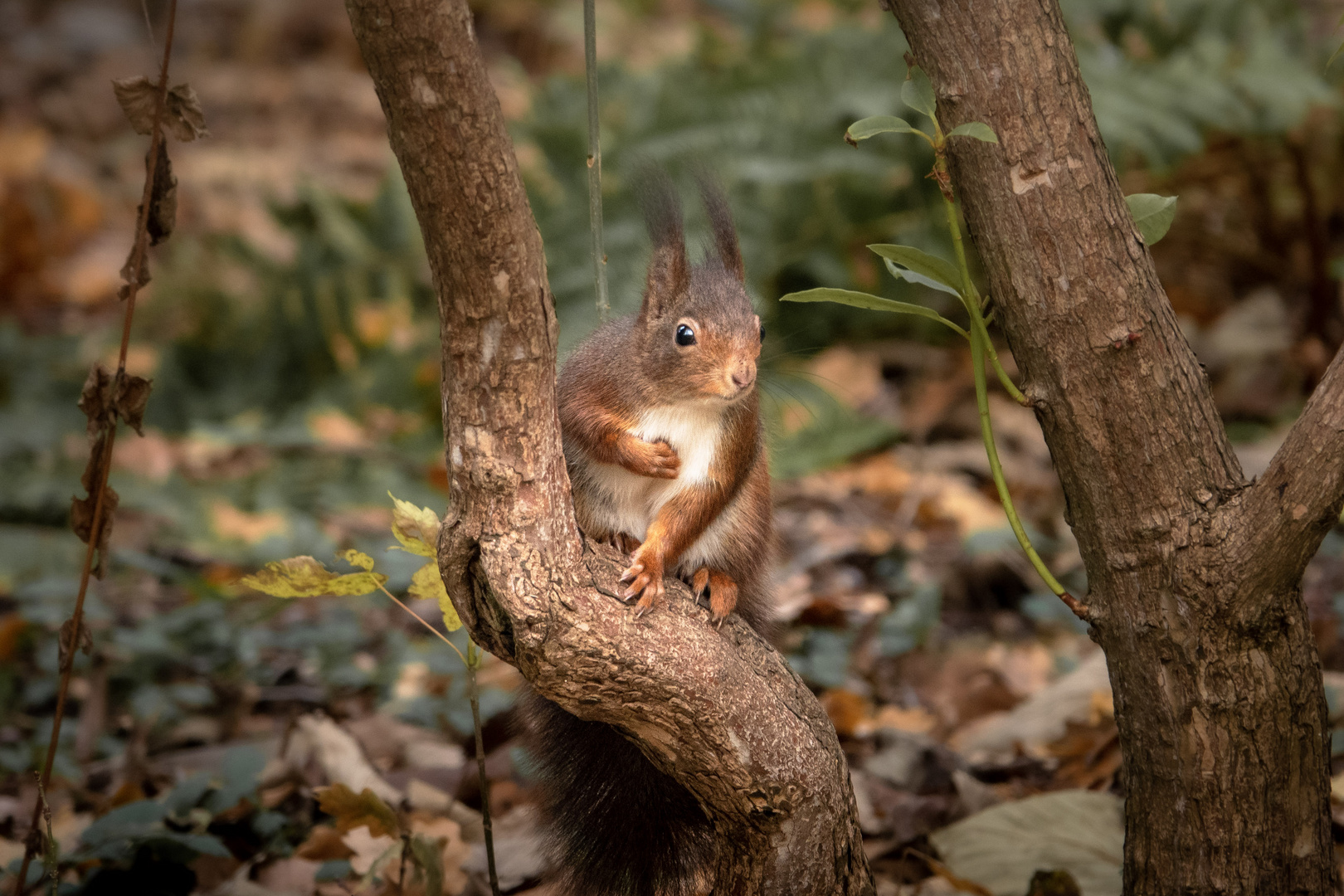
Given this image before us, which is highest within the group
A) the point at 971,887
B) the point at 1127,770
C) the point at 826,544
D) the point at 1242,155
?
the point at 1242,155

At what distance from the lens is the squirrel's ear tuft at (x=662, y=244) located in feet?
6.15

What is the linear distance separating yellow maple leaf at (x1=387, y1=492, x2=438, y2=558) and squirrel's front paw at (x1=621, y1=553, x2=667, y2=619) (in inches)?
10.9

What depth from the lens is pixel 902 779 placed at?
8.30ft

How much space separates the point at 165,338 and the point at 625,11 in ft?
16.3

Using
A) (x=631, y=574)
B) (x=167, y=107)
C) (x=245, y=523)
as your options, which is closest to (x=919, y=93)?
(x=631, y=574)

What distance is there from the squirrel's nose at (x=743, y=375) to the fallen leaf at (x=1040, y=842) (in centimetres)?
92

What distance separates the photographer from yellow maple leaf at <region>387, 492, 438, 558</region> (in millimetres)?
1684

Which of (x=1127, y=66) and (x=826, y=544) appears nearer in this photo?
(x=826, y=544)

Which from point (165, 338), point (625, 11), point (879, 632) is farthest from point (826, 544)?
point (625, 11)

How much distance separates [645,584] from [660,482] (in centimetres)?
31

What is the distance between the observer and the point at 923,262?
1.65 metres

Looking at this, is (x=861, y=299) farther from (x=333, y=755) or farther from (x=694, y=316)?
(x=333, y=755)

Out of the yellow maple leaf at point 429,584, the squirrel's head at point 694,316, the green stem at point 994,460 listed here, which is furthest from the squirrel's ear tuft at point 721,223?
the yellow maple leaf at point 429,584

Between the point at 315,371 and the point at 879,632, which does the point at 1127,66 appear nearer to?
the point at 879,632
